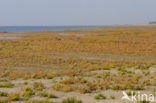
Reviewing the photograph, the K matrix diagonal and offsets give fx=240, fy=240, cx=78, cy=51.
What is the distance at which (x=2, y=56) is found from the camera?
24531 mm

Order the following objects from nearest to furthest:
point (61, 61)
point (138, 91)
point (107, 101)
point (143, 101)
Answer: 1. point (143, 101)
2. point (107, 101)
3. point (138, 91)
4. point (61, 61)

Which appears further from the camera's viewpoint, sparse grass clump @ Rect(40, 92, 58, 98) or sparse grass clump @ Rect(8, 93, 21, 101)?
sparse grass clump @ Rect(40, 92, 58, 98)

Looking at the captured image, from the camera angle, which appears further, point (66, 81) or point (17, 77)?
point (17, 77)

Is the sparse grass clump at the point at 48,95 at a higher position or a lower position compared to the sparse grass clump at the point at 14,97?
lower

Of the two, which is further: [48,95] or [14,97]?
[48,95]

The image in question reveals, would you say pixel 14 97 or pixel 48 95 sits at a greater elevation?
pixel 14 97

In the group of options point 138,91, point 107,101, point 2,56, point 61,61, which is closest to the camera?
point 107,101

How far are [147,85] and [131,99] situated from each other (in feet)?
12.3

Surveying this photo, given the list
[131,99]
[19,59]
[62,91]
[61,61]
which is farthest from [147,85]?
[19,59]

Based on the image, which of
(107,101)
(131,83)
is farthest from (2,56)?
(107,101)

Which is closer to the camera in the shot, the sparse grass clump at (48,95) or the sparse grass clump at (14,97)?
the sparse grass clump at (14,97)

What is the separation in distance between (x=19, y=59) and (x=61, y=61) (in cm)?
412

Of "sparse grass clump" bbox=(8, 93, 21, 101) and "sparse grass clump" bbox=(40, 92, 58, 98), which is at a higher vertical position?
"sparse grass clump" bbox=(8, 93, 21, 101)

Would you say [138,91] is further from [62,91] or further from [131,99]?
[62,91]
